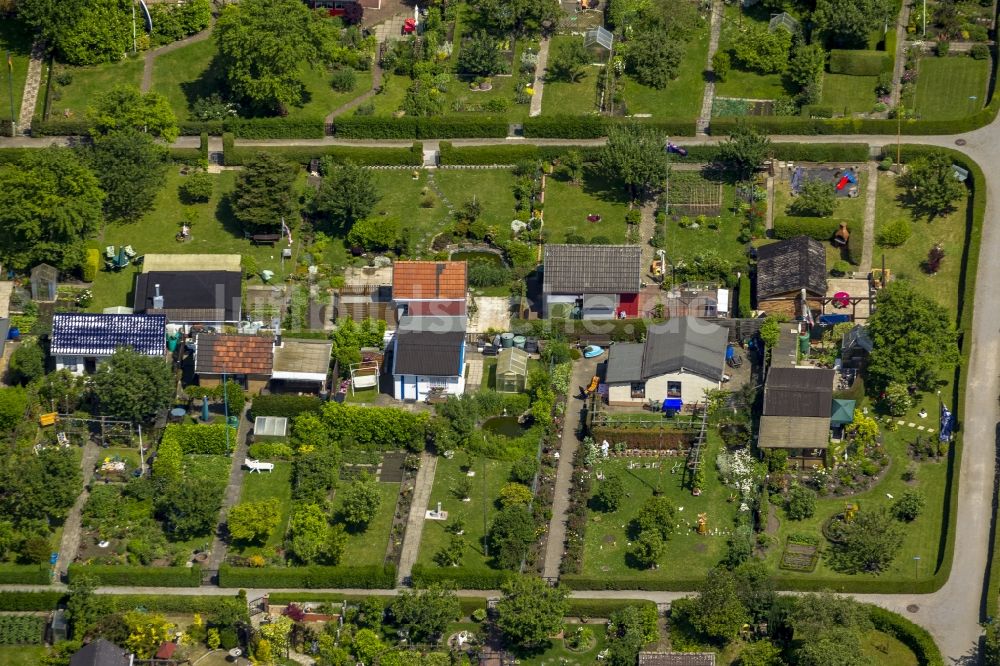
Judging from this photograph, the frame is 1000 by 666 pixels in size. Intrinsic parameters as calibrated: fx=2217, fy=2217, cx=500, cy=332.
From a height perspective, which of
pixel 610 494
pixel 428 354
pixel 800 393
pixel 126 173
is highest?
pixel 126 173

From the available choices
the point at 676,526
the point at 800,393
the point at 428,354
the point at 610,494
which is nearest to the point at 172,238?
the point at 428,354

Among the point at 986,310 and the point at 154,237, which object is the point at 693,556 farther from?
the point at 154,237

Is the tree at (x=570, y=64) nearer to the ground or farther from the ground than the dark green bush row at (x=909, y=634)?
farther from the ground

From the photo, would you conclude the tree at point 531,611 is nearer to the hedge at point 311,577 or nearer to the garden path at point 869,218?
the hedge at point 311,577

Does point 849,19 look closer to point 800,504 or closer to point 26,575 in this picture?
point 800,504

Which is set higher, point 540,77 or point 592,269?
point 540,77

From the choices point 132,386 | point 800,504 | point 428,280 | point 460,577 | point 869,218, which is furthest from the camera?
point 869,218

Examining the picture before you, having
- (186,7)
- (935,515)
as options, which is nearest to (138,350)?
(186,7)

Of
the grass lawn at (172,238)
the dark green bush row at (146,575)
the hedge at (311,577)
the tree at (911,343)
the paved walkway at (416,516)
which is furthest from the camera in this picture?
the grass lawn at (172,238)

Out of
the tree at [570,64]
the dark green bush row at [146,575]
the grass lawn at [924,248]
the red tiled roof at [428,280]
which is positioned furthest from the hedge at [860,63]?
the dark green bush row at [146,575]
